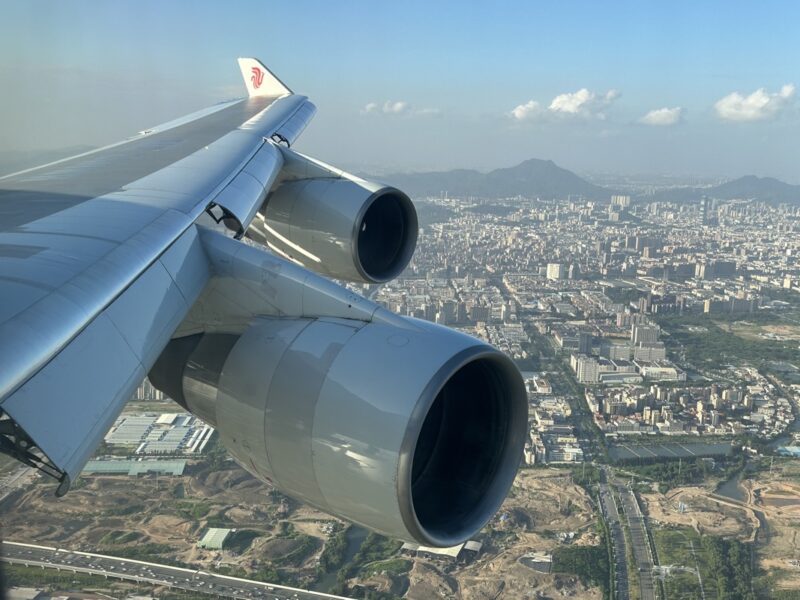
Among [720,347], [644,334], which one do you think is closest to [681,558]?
[644,334]

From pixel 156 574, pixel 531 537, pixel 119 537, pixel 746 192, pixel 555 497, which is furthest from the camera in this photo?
pixel 746 192

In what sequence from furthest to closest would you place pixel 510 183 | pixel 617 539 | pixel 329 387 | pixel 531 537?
pixel 510 183
pixel 617 539
pixel 531 537
pixel 329 387

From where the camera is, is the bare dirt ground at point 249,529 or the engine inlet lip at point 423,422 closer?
the engine inlet lip at point 423,422

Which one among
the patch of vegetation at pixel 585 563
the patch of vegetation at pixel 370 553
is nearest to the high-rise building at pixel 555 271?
the patch of vegetation at pixel 585 563

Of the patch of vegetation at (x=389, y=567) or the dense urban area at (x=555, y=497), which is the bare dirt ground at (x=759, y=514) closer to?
the dense urban area at (x=555, y=497)

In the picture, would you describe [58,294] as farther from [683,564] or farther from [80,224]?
[683,564]

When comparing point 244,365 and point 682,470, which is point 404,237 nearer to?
point 244,365
